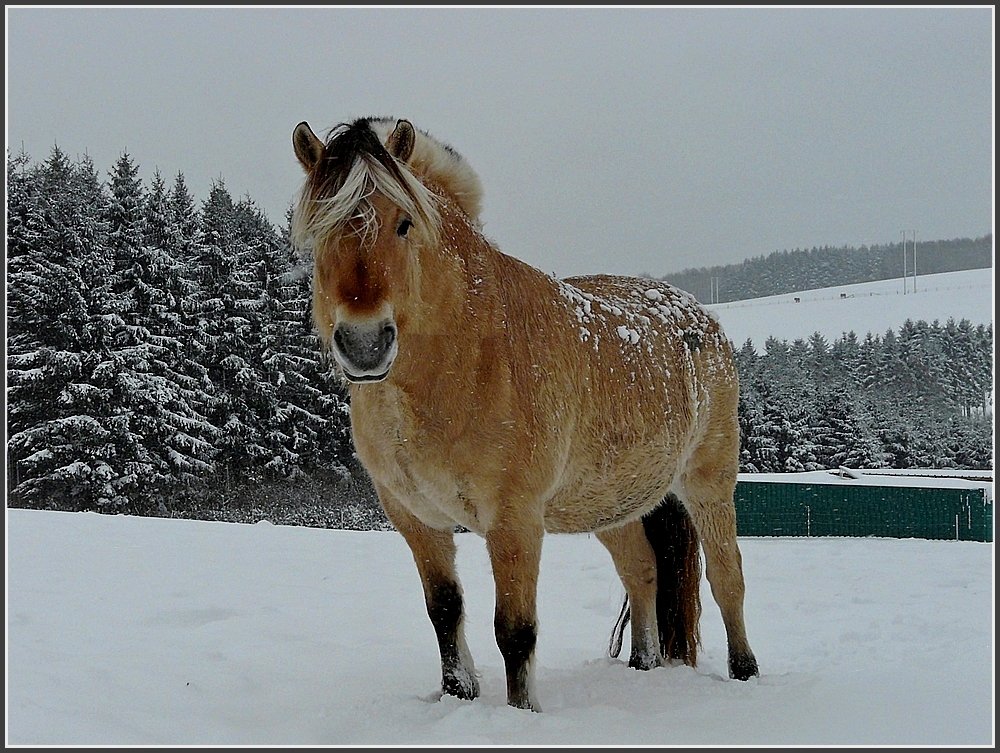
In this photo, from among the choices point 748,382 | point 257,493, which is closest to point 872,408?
point 748,382

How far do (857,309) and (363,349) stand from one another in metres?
48.6

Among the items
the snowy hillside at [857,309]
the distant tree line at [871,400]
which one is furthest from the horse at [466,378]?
the snowy hillside at [857,309]

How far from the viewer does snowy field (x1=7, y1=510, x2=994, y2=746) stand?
350 cm

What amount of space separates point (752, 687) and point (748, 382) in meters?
31.9

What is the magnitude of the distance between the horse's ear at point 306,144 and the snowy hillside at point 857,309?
36021 mm

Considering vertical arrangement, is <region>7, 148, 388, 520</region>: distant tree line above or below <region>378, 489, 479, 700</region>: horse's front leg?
above

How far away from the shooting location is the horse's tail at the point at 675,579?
5543 mm

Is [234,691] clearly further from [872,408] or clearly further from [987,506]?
[872,408]

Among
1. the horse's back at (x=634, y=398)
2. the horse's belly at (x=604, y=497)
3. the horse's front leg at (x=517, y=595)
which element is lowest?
the horse's front leg at (x=517, y=595)

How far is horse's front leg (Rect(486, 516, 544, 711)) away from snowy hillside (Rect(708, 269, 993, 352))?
35686mm

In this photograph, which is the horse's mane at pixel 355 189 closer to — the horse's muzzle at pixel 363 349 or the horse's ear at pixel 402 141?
the horse's ear at pixel 402 141

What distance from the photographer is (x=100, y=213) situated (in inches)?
1055

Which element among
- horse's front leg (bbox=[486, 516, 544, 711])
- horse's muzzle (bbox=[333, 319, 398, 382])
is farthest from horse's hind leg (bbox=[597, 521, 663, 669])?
horse's muzzle (bbox=[333, 319, 398, 382])

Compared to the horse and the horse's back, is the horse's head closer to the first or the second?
the horse
